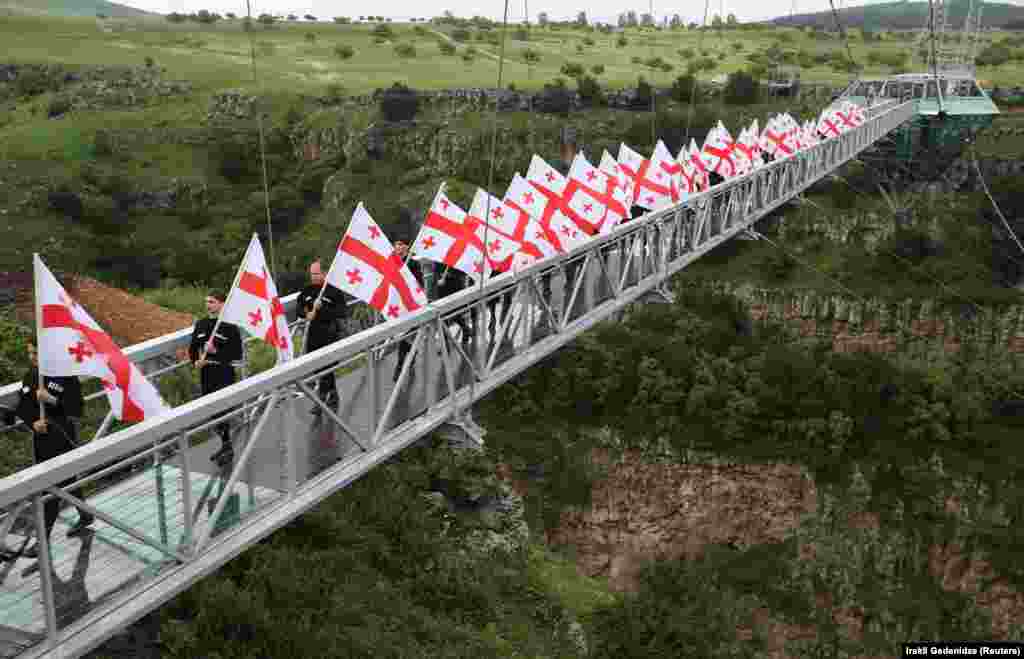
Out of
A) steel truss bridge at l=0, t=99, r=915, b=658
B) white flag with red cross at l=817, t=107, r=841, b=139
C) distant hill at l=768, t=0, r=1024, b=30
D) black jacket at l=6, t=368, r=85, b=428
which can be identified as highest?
distant hill at l=768, t=0, r=1024, b=30

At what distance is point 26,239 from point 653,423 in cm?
1963

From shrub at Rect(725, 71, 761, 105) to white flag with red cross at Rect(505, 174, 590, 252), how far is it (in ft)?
117

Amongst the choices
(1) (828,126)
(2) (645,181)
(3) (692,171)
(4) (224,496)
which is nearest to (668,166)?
(2) (645,181)

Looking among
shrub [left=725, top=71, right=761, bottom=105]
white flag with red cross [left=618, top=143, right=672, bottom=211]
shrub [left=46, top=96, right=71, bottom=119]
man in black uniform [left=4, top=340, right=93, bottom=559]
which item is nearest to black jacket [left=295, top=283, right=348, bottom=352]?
man in black uniform [left=4, top=340, right=93, bottom=559]

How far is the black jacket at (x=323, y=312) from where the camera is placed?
9.54 m

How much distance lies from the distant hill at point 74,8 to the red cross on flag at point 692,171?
204 ft

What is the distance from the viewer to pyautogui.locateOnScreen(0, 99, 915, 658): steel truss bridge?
19.4ft

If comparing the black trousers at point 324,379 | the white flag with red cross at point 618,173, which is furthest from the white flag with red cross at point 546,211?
the black trousers at point 324,379

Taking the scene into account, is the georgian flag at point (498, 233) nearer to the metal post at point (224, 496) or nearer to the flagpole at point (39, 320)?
the metal post at point (224, 496)

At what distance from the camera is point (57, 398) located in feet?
22.7

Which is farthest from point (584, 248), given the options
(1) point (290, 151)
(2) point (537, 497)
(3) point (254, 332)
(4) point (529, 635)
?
(1) point (290, 151)

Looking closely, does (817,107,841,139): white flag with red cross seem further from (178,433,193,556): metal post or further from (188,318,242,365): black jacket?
(178,433,193,556): metal post

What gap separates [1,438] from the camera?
11.8 metres

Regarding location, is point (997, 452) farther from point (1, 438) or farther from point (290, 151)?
point (290, 151)
